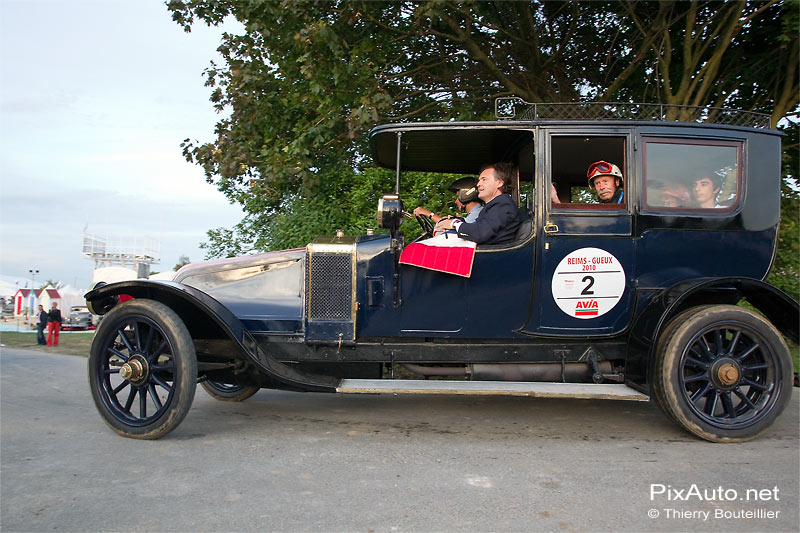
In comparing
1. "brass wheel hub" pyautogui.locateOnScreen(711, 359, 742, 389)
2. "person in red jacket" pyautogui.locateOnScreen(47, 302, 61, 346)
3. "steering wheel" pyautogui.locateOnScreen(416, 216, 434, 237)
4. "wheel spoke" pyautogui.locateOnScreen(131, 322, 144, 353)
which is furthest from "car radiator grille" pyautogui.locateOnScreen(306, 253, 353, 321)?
"person in red jacket" pyautogui.locateOnScreen(47, 302, 61, 346)

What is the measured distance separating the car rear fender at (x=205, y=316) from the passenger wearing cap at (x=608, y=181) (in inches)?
92.6

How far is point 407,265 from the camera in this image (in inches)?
153

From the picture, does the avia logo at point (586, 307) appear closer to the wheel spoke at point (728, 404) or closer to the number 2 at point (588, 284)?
the number 2 at point (588, 284)

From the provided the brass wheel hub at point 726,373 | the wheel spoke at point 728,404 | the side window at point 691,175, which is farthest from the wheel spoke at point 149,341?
the wheel spoke at point 728,404

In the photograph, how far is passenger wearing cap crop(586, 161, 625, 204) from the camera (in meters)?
4.02

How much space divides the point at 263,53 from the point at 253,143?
3.98ft

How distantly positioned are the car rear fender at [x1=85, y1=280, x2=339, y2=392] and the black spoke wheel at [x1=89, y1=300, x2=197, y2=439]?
170 mm

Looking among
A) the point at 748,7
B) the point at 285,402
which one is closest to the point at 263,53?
the point at 285,402

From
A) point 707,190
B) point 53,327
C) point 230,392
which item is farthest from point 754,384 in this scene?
point 53,327

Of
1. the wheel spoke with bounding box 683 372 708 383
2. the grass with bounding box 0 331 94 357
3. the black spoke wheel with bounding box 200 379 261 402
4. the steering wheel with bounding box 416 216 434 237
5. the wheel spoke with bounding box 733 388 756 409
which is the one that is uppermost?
the steering wheel with bounding box 416 216 434 237

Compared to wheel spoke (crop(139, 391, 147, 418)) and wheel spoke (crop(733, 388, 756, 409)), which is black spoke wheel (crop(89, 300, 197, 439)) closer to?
wheel spoke (crop(139, 391, 147, 418))

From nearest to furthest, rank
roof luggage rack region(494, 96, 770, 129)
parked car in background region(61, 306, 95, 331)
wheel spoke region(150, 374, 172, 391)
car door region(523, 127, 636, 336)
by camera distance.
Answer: wheel spoke region(150, 374, 172, 391) < car door region(523, 127, 636, 336) < roof luggage rack region(494, 96, 770, 129) < parked car in background region(61, 306, 95, 331)

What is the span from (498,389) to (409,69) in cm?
615

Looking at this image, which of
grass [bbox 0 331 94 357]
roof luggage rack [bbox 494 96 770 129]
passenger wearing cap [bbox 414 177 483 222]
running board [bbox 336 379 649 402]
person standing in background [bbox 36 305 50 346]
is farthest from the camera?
person standing in background [bbox 36 305 50 346]
